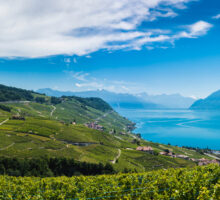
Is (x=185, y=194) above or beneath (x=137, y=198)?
above

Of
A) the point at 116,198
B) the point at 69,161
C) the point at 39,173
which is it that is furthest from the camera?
the point at 69,161

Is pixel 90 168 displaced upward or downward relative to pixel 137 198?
Answer: downward

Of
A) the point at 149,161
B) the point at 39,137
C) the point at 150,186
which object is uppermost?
the point at 150,186

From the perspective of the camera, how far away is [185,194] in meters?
15.6

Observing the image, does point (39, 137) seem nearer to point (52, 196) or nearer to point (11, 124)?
point (11, 124)

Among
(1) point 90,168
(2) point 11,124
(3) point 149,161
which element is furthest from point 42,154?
(3) point 149,161

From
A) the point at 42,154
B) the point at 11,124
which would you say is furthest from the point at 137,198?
the point at 11,124

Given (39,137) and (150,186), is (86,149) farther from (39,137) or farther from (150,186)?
(150,186)

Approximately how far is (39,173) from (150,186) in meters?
59.2

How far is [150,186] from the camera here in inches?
773

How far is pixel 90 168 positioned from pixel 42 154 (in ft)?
75.1

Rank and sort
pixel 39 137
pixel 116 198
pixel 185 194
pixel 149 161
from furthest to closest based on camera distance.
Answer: pixel 149 161 → pixel 39 137 → pixel 116 198 → pixel 185 194

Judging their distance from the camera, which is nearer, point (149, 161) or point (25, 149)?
point (25, 149)

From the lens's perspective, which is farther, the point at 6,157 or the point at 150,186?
the point at 6,157
